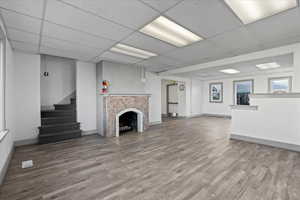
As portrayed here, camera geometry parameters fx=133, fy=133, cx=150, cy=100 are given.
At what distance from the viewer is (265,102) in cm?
367

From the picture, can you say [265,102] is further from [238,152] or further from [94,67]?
[94,67]

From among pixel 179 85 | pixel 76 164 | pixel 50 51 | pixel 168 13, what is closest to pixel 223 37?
pixel 168 13

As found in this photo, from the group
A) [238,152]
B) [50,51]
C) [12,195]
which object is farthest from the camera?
[50,51]

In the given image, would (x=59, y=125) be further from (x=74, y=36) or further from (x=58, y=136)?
(x=74, y=36)

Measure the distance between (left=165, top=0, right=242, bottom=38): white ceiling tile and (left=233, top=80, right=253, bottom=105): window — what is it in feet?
22.0

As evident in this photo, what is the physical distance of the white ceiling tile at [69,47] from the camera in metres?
3.04

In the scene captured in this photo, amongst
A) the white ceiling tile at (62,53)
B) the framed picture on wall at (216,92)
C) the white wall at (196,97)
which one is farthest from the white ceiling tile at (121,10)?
the framed picture on wall at (216,92)

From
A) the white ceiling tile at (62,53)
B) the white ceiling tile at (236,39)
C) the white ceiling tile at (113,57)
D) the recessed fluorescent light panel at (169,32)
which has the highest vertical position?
the recessed fluorescent light panel at (169,32)

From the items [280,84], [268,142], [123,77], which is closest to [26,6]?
[123,77]

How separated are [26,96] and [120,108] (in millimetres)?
2685

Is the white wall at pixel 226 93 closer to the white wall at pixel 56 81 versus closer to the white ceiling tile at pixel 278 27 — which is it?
the white ceiling tile at pixel 278 27

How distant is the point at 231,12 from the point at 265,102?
287cm

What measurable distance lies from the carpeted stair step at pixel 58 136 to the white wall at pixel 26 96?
0.28 metres

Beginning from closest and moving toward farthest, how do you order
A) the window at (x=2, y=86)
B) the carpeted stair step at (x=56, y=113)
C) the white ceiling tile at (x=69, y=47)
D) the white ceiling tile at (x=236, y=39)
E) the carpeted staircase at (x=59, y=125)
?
the window at (x=2, y=86)
the white ceiling tile at (x=236, y=39)
the white ceiling tile at (x=69, y=47)
the carpeted staircase at (x=59, y=125)
the carpeted stair step at (x=56, y=113)
